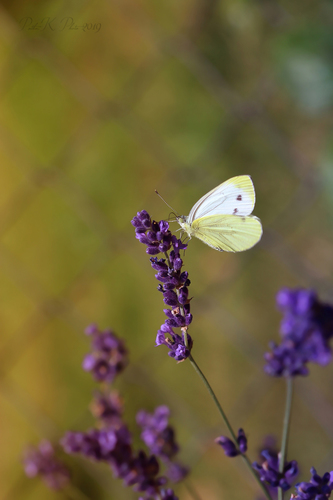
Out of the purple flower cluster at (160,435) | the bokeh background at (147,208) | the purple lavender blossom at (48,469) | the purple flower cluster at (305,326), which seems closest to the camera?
the purple flower cluster at (305,326)

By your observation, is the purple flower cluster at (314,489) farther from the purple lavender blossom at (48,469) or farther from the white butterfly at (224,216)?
the purple lavender blossom at (48,469)

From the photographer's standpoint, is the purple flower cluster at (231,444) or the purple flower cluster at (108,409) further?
the purple flower cluster at (108,409)

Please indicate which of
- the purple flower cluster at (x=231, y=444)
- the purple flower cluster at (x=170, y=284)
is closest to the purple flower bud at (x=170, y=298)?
the purple flower cluster at (x=170, y=284)

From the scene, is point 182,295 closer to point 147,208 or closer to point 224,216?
point 224,216

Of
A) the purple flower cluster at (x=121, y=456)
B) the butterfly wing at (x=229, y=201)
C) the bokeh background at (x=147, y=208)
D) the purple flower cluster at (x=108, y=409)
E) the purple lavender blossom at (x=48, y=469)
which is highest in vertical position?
the bokeh background at (x=147, y=208)

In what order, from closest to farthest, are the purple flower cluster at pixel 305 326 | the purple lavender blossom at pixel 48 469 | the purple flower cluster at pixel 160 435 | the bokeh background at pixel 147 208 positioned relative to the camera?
the purple flower cluster at pixel 305 326
the purple flower cluster at pixel 160 435
the purple lavender blossom at pixel 48 469
the bokeh background at pixel 147 208

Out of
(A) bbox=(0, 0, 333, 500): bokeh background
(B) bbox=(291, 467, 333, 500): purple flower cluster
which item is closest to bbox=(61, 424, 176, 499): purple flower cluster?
(B) bbox=(291, 467, 333, 500): purple flower cluster

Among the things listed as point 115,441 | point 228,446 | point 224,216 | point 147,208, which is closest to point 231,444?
point 228,446

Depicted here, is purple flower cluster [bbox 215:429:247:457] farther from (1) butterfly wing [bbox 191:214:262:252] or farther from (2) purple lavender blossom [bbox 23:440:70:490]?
(2) purple lavender blossom [bbox 23:440:70:490]
